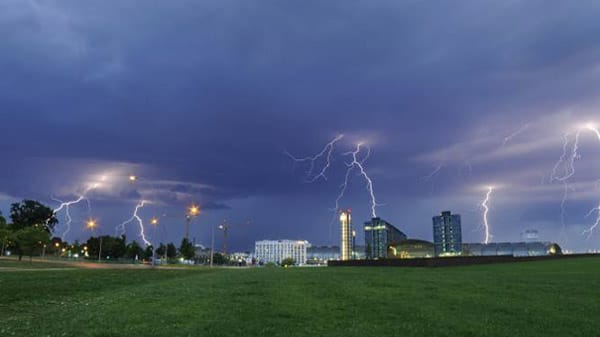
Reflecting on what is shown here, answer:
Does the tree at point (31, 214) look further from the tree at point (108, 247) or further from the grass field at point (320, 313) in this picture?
the grass field at point (320, 313)

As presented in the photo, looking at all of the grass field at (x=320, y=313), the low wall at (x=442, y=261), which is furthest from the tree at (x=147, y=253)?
the grass field at (x=320, y=313)

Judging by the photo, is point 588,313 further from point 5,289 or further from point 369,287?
point 5,289

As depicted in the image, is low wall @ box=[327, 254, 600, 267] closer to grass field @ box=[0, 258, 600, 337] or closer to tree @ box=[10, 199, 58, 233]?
grass field @ box=[0, 258, 600, 337]

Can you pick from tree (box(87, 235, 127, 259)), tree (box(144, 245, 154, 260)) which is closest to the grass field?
tree (box(87, 235, 127, 259))

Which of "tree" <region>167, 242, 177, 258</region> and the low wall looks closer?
the low wall

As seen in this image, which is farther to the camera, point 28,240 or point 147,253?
point 147,253

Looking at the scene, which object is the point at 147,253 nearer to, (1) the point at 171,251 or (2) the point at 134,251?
(1) the point at 171,251

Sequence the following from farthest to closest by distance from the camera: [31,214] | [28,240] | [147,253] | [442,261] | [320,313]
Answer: [147,253] → [31,214] → [28,240] → [442,261] → [320,313]

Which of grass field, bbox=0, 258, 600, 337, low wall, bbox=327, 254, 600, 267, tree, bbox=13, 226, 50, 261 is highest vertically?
tree, bbox=13, 226, 50, 261

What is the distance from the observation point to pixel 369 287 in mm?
19766

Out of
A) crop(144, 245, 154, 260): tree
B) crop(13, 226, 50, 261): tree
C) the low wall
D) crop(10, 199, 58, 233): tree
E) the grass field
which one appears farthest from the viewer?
crop(144, 245, 154, 260): tree

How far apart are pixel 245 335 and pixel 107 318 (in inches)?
162

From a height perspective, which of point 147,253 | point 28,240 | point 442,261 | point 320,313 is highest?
point 28,240

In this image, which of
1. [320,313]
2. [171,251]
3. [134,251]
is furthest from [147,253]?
[320,313]
